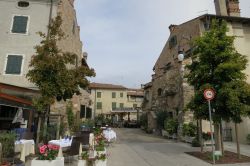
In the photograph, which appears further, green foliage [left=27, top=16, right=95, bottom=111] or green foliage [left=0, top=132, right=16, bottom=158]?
green foliage [left=27, top=16, right=95, bottom=111]

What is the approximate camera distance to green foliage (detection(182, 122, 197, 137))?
14586mm

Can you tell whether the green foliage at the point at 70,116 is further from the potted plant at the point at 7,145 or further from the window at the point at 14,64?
the potted plant at the point at 7,145

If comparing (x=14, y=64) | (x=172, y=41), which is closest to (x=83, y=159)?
(x=14, y=64)

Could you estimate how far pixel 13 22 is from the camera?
588 inches

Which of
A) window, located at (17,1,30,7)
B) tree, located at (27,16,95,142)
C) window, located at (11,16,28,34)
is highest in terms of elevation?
window, located at (17,1,30,7)

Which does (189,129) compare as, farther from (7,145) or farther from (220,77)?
(7,145)

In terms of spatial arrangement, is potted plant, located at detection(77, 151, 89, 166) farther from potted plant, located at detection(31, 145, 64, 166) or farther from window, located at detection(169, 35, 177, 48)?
window, located at detection(169, 35, 177, 48)

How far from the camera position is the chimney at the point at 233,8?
68.9 feet

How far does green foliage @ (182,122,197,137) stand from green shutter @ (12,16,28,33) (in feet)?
40.1

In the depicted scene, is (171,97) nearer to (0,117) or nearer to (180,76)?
(180,76)

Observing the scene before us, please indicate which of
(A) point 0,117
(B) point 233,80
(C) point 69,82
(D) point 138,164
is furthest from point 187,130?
(A) point 0,117

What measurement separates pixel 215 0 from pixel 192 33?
5.60 metres

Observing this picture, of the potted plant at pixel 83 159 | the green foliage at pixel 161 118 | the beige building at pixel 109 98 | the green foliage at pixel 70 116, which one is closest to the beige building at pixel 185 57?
the green foliage at pixel 161 118

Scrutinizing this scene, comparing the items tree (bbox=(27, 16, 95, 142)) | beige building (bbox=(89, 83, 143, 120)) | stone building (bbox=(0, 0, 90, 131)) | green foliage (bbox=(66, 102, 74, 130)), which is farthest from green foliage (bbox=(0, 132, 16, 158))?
beige building (bbox=(89, 83, 143, 120))
